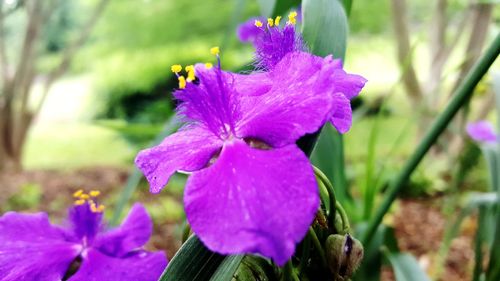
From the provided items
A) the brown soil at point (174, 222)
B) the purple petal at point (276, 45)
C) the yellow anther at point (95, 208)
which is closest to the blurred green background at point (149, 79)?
the brown soil at point (174, 222)

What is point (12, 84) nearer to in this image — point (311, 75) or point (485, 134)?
point (485, 134)

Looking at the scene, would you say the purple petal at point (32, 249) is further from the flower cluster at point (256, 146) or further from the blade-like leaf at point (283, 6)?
the blade-like leaf at point (283, 6)

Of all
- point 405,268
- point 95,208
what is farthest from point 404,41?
point 95,208

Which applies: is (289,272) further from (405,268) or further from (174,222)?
(174,222)

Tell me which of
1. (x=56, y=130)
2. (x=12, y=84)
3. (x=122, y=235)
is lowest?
(x=56, y=130)

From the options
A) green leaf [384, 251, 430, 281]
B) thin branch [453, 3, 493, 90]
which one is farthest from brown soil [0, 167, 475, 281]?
green leaf [384, 251, 430, 281]

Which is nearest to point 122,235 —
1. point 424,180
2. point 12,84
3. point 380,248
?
point 380,248
